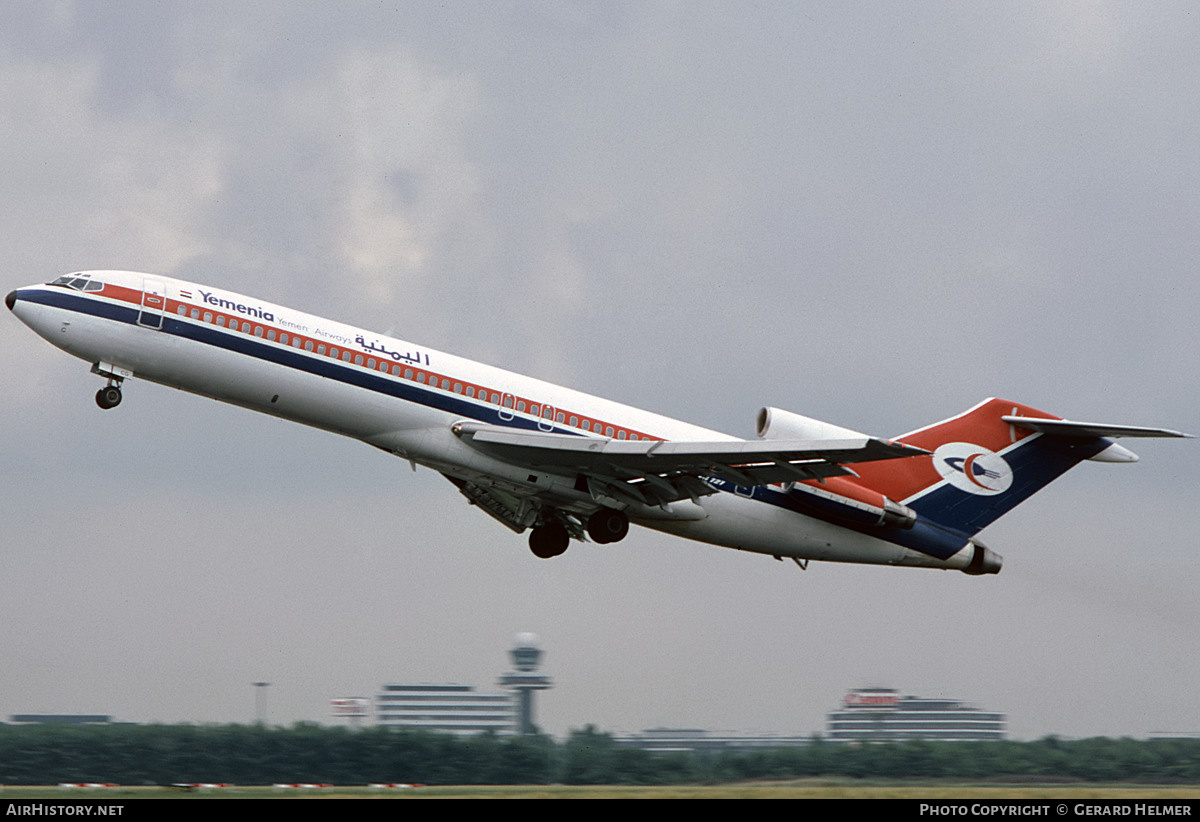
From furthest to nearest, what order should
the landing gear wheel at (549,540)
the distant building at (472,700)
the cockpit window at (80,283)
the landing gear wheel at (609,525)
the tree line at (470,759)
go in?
the distant building at (472,700), the landing gear wheel at (549,540), the landing gear wheel at (609,525), the tree line at (470,759), the cockpit window at (80,283)

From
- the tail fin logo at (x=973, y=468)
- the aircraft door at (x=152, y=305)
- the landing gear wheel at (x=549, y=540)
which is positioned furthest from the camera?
the tail fin logo at (x=973, y=468)

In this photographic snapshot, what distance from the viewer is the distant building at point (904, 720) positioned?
1267 inches

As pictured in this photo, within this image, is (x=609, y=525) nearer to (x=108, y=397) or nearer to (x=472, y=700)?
(x=108, y=397)

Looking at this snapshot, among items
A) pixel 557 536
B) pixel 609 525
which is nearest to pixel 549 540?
pixel 557 536

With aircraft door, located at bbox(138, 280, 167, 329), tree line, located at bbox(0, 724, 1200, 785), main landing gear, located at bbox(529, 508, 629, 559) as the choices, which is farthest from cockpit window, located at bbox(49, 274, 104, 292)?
main landing gear, located at bbox(529, 508, 629, 559)

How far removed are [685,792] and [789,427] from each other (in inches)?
302

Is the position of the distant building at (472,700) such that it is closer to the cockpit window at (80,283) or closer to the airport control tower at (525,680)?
the airport control tower at (525,680)

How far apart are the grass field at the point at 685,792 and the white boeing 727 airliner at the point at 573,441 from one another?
5124mm

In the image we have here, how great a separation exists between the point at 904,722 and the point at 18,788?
68.4ft

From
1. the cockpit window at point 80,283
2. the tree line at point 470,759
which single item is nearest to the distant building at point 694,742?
the tree line at point 470,759

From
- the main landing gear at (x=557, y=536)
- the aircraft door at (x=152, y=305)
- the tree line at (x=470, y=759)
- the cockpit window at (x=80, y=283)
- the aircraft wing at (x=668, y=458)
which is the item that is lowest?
the tree line at (x=470, y=759)

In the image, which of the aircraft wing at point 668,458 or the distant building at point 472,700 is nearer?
the aircraft wing at point 668,458

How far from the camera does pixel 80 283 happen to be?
88.8 feet

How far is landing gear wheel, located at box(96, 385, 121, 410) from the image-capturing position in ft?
90.2
